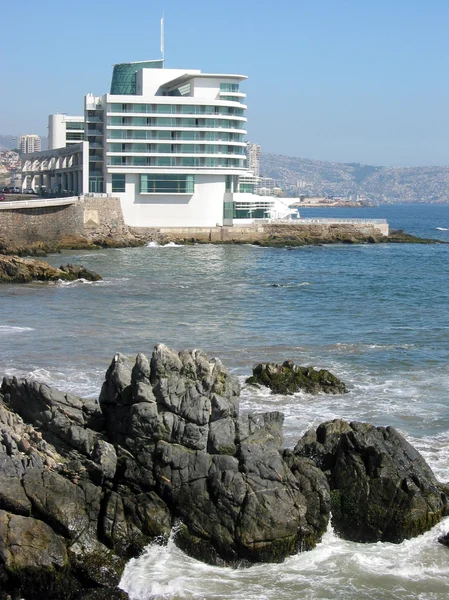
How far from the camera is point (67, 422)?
13.9m

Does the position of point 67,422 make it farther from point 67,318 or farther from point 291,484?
point 67,318

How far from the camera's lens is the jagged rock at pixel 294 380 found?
20047 millimetres

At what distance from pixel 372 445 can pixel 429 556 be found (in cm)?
186

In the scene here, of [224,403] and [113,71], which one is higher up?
[113,71]

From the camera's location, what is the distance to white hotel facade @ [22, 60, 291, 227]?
2511 inches

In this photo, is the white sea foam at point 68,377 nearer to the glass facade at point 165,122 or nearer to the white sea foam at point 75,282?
the white sea foam at point 75,282

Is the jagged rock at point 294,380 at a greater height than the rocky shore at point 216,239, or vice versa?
the rocky shore at point 216,239

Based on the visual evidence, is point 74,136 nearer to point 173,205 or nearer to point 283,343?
point 173,205

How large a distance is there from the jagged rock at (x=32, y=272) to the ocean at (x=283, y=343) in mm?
1283

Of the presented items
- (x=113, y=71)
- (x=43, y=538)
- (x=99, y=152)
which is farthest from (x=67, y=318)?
(x=113, y=71)

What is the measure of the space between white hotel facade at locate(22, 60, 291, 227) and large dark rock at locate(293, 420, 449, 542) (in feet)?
169

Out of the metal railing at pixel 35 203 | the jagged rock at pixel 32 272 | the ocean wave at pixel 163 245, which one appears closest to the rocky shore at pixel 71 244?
the ocean wave at pixel 163 245

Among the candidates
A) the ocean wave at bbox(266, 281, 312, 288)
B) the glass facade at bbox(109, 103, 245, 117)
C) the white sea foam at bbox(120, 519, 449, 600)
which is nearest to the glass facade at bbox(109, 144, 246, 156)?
the glass facade at bbox(109, 103, 245, 117)

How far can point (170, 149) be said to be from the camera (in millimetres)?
64000
